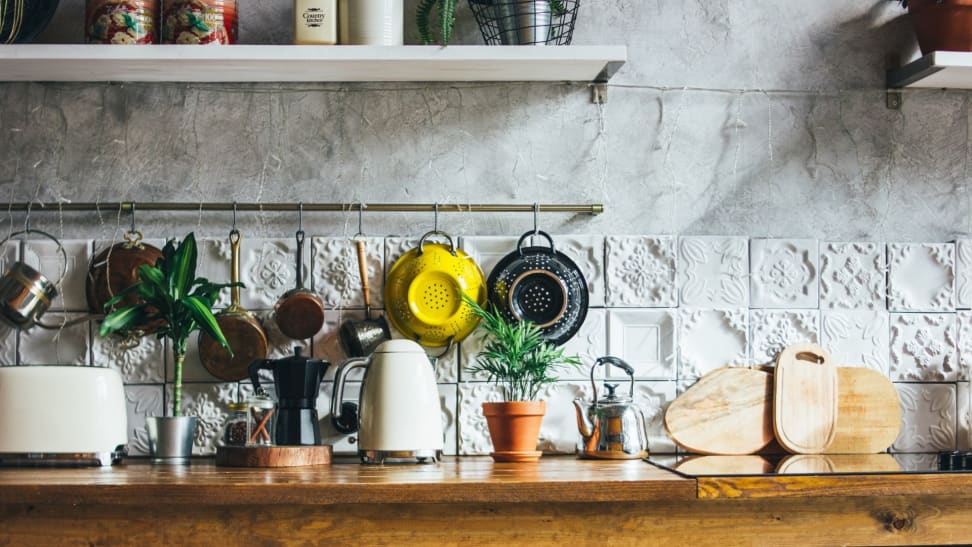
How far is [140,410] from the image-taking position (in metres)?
2.28

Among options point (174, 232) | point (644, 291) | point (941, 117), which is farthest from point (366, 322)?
point (941, 117)

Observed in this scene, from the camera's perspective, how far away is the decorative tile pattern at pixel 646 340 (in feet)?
7.65

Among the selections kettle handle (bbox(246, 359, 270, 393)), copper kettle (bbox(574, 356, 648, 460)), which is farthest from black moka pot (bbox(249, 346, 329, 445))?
copper kettle (bbox(574, 356, 648, 460))

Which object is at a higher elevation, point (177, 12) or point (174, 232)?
point (177, 12)

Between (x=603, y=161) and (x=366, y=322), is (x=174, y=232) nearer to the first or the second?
(x=366, y=322)

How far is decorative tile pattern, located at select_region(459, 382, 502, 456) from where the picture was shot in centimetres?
229

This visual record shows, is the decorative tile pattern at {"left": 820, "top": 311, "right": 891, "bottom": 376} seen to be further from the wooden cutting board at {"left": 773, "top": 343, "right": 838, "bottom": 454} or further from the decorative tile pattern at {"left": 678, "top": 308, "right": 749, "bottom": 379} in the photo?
the decorative tile pattern at {"left": 678, "top": 308, "right": 749, "bottom": 379}

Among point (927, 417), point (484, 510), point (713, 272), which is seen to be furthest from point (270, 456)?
point (927, 417)

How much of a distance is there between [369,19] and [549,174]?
0.55m

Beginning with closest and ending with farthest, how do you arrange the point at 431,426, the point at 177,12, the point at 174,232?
the point at 431,426, the point at 177,12, the point at 174,232

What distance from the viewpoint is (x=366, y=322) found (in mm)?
2264

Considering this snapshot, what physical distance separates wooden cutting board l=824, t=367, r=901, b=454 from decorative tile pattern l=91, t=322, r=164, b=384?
152 cm

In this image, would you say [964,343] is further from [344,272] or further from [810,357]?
[344,272]

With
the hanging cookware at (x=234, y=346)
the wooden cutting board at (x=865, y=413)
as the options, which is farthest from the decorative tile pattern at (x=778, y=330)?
the hanging cookware at (x=234, y=346)
